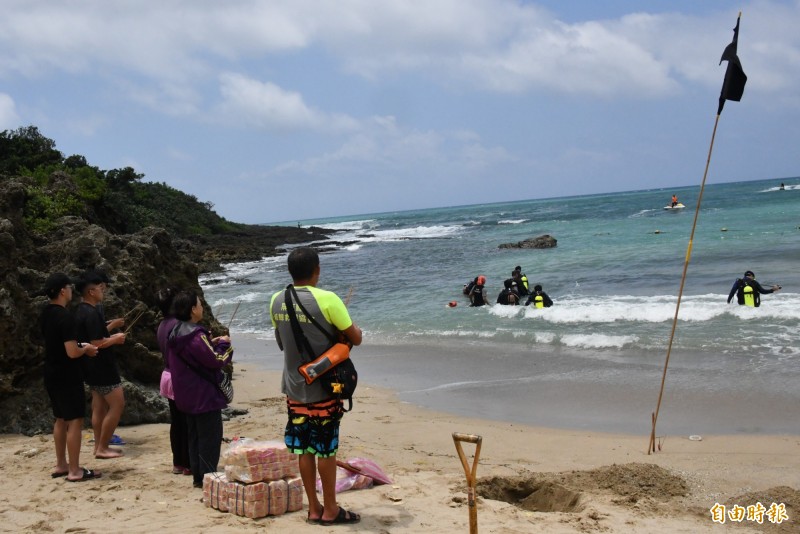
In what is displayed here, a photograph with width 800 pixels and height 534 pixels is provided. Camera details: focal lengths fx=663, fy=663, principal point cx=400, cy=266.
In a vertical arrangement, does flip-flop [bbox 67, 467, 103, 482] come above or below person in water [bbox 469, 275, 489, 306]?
A: below

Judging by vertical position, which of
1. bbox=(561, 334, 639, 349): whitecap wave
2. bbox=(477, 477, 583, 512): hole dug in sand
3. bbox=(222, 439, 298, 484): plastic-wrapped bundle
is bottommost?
bbox=(477, 477, 583, 512): hole dug in sand

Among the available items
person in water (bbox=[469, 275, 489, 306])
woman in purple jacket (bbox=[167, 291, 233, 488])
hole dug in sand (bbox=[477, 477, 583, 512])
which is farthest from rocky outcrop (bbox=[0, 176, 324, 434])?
person in water (bbox=[469, 275, 489, 306])

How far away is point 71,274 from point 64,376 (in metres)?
2.67

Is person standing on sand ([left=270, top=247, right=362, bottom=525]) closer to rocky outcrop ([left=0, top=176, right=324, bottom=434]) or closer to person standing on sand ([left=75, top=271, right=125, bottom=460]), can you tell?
person standing on sand ([left=75, top=271, right=125, bottom=460])

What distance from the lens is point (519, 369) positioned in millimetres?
10570

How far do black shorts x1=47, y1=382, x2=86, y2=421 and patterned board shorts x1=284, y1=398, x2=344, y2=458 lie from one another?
2028mm

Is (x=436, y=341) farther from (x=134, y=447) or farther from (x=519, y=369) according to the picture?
(x=134, y=447)

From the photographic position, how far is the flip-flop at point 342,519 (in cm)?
407

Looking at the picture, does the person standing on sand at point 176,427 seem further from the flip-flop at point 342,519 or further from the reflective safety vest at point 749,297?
the reflective safety vest at point 749,297

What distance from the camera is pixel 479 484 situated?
207 inches

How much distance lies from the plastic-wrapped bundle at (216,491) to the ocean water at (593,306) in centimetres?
170

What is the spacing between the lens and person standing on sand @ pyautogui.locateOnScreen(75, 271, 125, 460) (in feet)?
17.4

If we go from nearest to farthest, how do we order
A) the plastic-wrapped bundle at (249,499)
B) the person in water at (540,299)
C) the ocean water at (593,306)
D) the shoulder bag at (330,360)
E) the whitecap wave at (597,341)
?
1. the shoulder bag at (330,360)
2. the plastic-wrapped bundle at (249,499)
3. the ocean water at (593,306)
4. the whitecap wave at (597,341)
5. the person in water at (540,299)

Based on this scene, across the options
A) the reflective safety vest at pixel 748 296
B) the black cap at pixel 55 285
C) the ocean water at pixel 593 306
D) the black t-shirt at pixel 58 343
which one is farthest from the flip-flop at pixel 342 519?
the reflective safety vest at pixel 748 296
